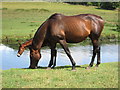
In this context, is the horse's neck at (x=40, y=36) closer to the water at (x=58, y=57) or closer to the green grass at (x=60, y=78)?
the green grass at (x=60, y=78)

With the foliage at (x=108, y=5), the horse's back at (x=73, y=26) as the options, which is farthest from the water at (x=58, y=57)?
the foliage at (x=108, y=5)

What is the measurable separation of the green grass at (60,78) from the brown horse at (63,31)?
30.7 inches

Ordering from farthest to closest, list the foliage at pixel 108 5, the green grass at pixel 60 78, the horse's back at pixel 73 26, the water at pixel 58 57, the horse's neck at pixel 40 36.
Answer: the foliage at pixel 108 5, the water at pixel 58 57, the horse's neck at pixel 40 36, the horse's back at pixel 73 26, the green grass at pixel 60 78

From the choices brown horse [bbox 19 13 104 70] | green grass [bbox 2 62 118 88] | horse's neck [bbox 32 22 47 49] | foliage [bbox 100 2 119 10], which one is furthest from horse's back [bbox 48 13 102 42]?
foliage [bbox 100 2 119 10]

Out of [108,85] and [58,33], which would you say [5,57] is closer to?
[58,33]

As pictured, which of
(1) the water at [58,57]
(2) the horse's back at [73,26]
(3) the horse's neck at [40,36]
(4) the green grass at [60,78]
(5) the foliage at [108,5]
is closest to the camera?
(4) the green grass at [60,78]

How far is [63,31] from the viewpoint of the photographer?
9109 millimetres

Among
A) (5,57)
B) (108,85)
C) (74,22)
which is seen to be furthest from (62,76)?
(5,57)

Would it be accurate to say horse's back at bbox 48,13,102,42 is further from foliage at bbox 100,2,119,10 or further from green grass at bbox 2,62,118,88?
foliage at bbox 100,2,119,10

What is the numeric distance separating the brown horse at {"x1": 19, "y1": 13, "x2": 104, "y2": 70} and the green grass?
30.7 inches

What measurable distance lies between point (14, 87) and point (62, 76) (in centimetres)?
162

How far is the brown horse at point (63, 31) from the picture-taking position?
9.05 meters

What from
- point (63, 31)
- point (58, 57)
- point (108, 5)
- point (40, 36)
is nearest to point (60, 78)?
point (63, 31)

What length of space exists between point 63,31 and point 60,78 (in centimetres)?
192
